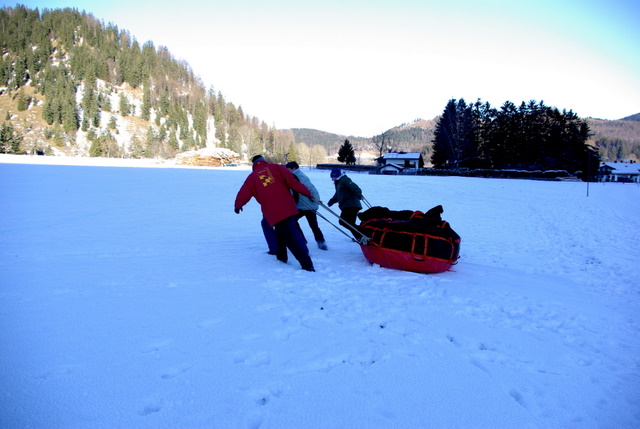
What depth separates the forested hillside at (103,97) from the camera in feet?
284

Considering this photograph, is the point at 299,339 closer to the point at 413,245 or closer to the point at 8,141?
the point at 413,245

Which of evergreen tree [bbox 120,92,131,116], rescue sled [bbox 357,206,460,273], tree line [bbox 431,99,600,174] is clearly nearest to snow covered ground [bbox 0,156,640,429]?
rescue sled [bbox 357,206,460,273]

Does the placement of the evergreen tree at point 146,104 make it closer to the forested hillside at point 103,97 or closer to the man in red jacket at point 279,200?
the forested hillside at point 103,97

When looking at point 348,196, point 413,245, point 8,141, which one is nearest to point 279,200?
point 413,245

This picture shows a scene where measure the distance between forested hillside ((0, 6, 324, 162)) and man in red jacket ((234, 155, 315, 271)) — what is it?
71357mm

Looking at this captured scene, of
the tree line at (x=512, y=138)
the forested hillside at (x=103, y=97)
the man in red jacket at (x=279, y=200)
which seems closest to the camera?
the man in red jacket at (x=279, y=200)

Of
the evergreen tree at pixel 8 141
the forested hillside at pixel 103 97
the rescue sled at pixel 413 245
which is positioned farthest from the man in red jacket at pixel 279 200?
the forested hillside at pixel 103 97

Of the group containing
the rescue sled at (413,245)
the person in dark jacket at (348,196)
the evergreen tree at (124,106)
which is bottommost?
the rescue sled at (413,245)

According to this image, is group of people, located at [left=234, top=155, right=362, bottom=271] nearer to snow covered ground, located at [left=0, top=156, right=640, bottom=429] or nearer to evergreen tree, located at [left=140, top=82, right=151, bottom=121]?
snow covered ground, located at [left=0, top=156, right=640, bottom=429]

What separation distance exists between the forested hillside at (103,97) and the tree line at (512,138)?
3736 cm

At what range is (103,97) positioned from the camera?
10025 centimetres

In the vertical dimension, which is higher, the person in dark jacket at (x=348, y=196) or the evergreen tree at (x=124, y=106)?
the evergreen tree at (x=124, y=106)

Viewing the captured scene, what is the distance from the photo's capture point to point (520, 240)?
934 centimetres

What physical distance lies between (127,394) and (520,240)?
9776 millimetres
